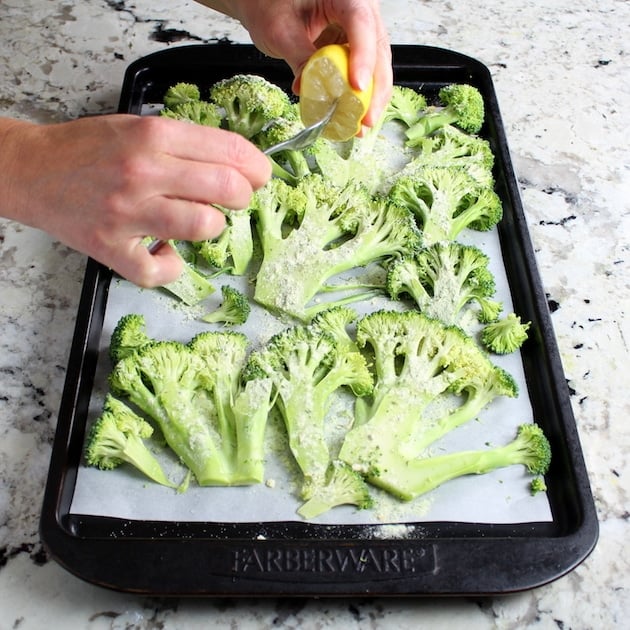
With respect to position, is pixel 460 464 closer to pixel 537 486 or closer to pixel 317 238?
pixel 537 486

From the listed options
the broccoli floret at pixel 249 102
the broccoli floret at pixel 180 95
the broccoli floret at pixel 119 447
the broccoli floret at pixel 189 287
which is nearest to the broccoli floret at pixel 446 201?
the broccoli floret at pixel 249 102

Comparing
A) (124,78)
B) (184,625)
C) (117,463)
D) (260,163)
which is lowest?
(184,625)

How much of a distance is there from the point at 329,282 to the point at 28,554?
92 centimetres

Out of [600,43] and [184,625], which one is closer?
[184,625]

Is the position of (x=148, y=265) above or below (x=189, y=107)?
above

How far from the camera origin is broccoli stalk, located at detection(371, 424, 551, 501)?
1631 mm

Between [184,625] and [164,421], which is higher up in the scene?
[164,421]

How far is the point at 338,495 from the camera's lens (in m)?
1.60

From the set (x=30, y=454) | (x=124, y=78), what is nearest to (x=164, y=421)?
(x=30, y=454)

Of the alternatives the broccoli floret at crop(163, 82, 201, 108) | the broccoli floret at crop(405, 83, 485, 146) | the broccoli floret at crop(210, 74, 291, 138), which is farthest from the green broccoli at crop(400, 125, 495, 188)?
the broccoli floret at crop(163, 82, 201, 108)

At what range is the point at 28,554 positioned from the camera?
1602mm

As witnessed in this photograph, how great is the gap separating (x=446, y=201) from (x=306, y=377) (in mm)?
677

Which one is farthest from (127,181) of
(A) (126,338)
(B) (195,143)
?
(A) (126,338)

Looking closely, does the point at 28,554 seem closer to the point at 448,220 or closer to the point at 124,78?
the point at 448,220
